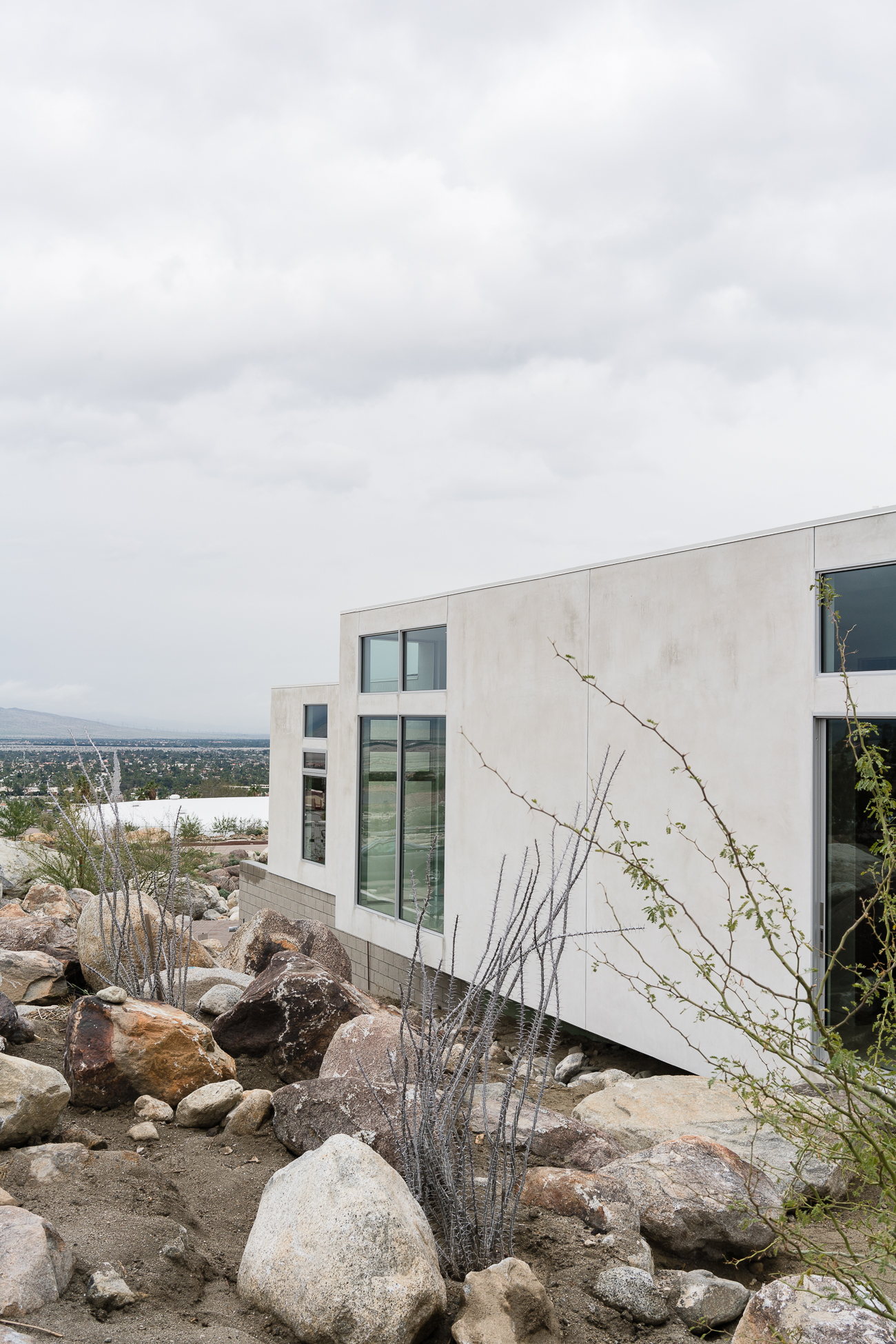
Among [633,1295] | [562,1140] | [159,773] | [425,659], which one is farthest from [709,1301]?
[159,773]

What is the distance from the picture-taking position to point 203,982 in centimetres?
655

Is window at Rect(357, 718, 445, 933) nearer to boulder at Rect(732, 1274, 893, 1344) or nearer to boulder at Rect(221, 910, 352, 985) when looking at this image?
boulder at Rect(221, 910, 352, 985)

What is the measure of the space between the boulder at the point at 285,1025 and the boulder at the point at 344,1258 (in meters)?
2.23

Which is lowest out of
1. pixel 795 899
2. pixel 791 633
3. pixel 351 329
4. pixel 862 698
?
pixel 795 899

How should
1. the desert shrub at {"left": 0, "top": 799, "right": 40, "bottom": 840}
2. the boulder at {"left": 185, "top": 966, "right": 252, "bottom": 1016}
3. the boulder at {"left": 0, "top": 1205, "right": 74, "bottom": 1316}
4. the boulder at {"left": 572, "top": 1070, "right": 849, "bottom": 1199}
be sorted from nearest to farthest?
the boulder at {"left": 0, "top": 1205, "right": 74, "bottom": 1316}
the boulder at {"left": 572, "top": 1070, "right": 849, "bottom": 1199}
the boulder at {"left": 185, "top": 966, "right": 252, "bottom": 1016}
the desert shrub at {"left": 0, "top": 799, "right": 40, "bottom": 840}

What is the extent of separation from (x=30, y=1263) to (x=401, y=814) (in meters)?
8.43

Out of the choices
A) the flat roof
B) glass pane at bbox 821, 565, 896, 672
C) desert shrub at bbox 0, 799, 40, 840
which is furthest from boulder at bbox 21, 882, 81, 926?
glass pane at bbox 821, 565, 896, 672

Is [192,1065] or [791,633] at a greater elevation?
[791,633]

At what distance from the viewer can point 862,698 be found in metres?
5.65

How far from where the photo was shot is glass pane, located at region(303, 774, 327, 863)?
1366 cm

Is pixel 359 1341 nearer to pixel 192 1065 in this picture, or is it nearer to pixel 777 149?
pixel 192 1065

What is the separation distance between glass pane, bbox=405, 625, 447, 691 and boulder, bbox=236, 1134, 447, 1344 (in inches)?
Answer: 291

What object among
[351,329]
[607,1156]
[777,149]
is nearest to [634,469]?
[351,329]

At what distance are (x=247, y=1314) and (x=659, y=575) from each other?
5.75m
